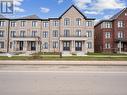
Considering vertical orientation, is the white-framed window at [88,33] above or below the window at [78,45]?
above

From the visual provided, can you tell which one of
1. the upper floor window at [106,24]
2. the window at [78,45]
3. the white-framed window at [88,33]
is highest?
the upper floor window at [106,24]

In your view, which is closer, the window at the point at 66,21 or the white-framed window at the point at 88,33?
the window at the point at 66,21

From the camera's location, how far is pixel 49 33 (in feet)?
180

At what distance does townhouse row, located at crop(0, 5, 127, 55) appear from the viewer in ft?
174

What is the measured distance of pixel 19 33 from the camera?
5484cm

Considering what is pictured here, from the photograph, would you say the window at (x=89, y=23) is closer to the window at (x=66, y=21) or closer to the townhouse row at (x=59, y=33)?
the townhouse row at (x=59, y=33)

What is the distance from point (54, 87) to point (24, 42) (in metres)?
45.8

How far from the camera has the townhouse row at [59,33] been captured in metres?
53.0

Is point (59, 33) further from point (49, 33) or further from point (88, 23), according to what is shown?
point (88, 23)

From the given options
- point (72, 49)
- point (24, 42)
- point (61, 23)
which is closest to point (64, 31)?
point (61, 23)

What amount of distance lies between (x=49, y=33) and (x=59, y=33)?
284cm

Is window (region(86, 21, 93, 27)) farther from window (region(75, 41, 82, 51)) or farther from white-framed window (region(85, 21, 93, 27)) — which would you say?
window (region(75, 41, 82, 51))

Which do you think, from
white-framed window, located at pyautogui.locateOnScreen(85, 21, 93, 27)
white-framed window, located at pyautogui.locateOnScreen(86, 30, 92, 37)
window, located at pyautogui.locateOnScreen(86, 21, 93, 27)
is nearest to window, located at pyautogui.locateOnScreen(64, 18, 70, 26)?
white-framed window, located at pyautogui.locateOnScreen(85, 21, 93, 27)

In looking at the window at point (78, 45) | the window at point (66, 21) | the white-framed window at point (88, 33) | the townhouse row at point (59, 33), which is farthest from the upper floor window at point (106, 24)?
the window at point (66, 21)
